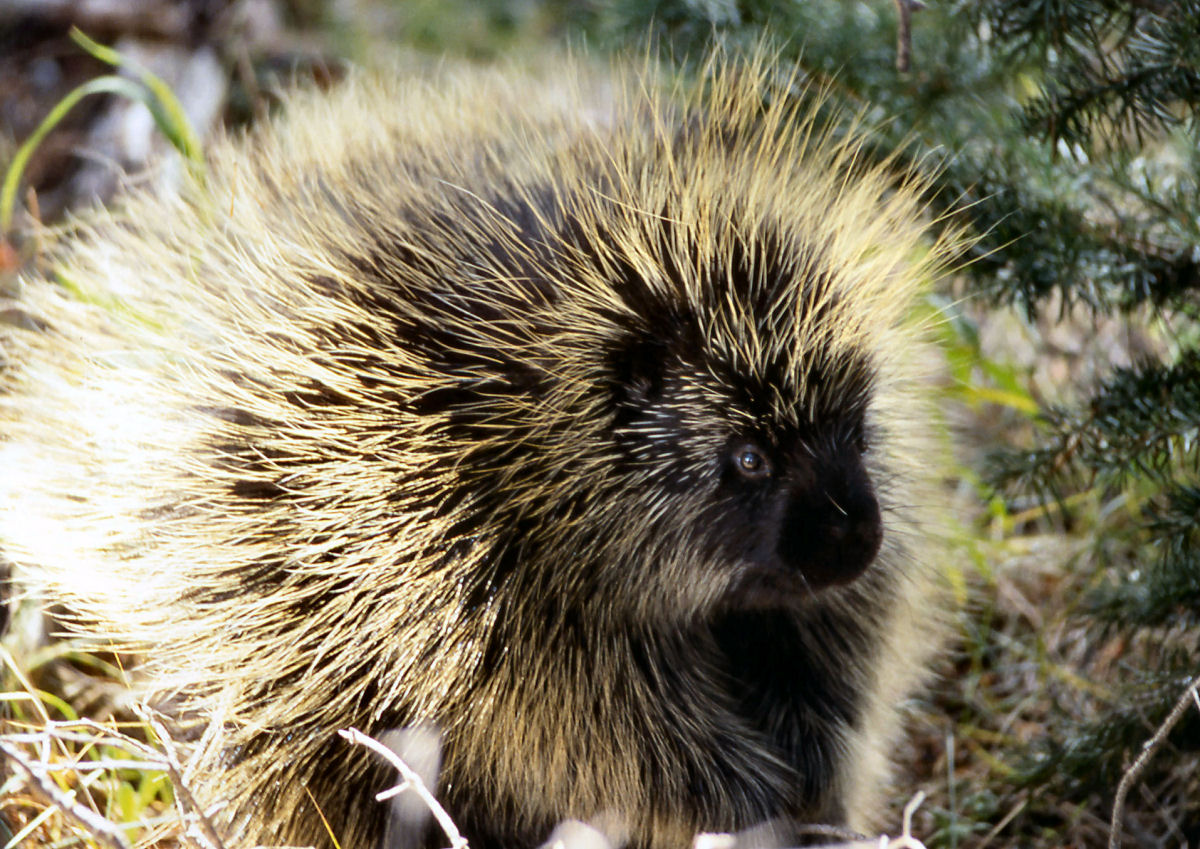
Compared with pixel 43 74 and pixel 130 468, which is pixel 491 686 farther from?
pixel 43 74

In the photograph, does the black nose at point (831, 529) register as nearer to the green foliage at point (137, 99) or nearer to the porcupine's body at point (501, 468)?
the porcupine's body at point (501, 468)

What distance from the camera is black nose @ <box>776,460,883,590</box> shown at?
6.05ft

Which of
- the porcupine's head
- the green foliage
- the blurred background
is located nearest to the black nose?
the porcupine's head

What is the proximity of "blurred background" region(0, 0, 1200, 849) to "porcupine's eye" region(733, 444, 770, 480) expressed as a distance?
0.45 meters

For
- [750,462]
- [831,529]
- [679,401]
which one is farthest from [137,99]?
[831,529]

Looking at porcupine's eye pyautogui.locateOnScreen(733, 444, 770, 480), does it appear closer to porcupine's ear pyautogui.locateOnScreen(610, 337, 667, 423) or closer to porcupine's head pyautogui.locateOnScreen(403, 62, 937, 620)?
porcupine's head pyautogui.locateOnScreen(403, 62, 937, 620)

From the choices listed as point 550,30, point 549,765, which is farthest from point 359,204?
point 550,30

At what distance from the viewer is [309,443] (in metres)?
1.89

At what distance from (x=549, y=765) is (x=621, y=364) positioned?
672 millimetres

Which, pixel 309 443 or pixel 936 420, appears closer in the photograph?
pixel 309 443

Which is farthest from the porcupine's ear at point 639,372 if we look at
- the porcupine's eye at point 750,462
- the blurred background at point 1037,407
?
the blurred background at point 1037,407

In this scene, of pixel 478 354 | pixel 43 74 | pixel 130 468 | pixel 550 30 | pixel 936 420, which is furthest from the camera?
pixel 550 30

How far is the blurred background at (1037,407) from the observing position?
2098 millimetres

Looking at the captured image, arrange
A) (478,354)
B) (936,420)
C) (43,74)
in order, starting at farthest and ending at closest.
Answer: (43,74)
(936,420)
(478,354)
